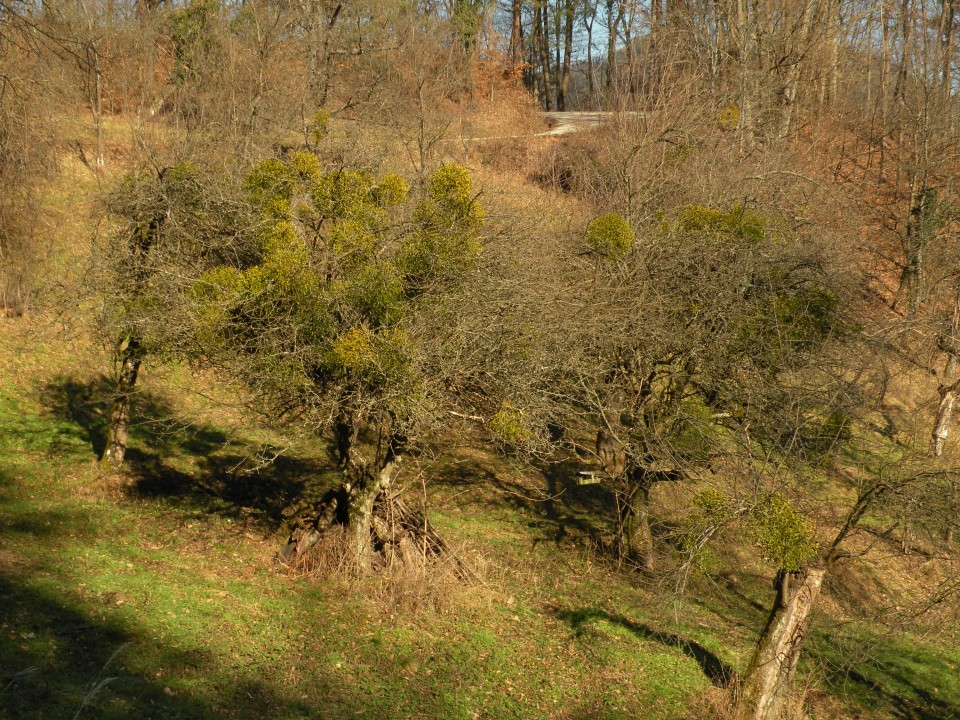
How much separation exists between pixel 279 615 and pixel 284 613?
92 millimetres

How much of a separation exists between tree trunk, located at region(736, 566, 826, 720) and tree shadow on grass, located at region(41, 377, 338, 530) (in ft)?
23.7

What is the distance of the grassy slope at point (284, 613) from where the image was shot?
973 centimetres

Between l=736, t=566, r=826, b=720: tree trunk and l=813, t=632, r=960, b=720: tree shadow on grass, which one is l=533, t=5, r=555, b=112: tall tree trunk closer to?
l=813, t=632, r=960, b=720: tree shadow on grass

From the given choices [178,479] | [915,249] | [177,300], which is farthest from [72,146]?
[915,249]

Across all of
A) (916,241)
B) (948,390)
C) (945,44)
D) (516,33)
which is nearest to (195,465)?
(948,390)

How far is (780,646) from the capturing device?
11.1m

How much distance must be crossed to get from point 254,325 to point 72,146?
740 inches

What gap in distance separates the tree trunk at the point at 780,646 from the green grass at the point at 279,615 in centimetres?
91

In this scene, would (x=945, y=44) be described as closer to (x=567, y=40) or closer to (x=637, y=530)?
(x=567, y=40)

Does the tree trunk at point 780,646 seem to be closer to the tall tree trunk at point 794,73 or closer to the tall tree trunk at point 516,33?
the tall tree trunk at point 794,73

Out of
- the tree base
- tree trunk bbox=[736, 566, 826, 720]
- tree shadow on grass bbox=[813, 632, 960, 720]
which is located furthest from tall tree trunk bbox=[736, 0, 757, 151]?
tree trunk bbox=[736, 566, 826, 720]

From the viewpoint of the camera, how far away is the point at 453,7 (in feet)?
150

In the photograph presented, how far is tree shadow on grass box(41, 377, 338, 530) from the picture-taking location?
15.5m

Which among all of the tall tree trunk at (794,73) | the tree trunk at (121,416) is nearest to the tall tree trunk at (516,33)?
the tall tree trunk at (794,73)
